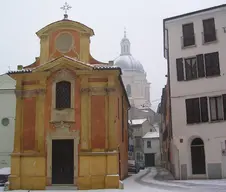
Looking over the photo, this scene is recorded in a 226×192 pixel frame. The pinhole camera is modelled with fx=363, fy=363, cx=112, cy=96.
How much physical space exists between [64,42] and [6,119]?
59.1 ft

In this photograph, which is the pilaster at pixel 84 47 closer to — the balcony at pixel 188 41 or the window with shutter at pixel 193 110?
the balcony at pixel 188 41

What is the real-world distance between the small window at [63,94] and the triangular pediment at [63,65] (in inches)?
42.1

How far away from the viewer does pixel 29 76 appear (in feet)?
78.3

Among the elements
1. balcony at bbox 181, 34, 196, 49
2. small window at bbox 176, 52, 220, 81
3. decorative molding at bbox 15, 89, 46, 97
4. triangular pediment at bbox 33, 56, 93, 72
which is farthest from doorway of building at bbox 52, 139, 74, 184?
balcony at bbox 181, 34, 196, 49

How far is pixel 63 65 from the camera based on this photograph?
2358 cm

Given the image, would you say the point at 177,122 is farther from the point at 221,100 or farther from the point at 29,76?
the point at 29,76

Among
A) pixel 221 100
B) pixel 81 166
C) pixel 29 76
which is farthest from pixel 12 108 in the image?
pixel 221 100

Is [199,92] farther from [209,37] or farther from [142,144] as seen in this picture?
[142,144]

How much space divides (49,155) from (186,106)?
1103cm

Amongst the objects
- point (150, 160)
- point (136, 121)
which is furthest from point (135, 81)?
point (150, 160)

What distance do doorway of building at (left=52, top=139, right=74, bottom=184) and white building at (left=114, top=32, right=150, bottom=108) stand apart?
65410mm

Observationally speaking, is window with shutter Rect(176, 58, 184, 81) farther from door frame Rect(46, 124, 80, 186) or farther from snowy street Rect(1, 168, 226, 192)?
door frame Rect(46, 124, 80, 186)

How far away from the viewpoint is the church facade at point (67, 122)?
22.4 meters

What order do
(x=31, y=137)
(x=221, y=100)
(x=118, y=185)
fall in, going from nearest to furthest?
(x=118, y=185), (x=31, y=137), (x=221, y=100)
